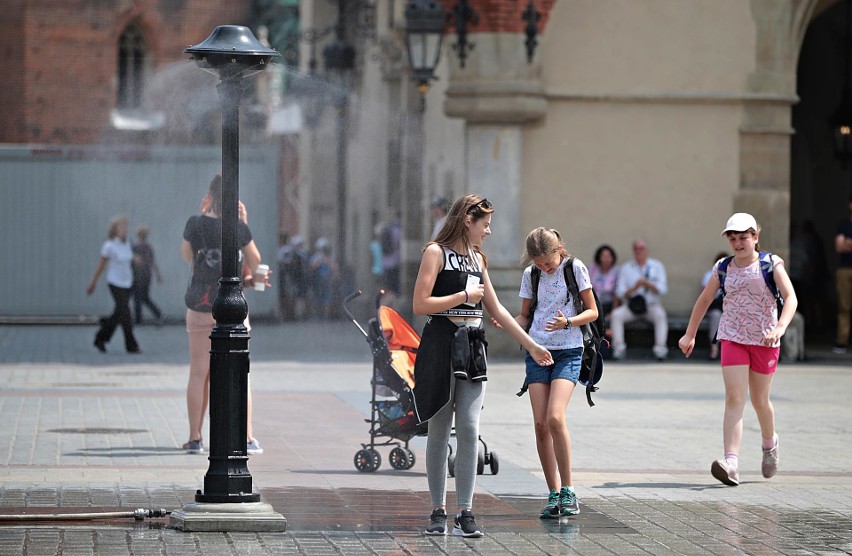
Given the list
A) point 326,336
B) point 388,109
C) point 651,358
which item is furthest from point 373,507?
point 388,109

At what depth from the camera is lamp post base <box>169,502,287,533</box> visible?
8070 mm

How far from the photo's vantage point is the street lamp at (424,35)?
2091 centimetres

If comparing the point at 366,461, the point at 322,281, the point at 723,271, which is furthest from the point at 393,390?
the point at 322,281

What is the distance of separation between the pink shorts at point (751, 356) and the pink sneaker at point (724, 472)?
681 millimetres

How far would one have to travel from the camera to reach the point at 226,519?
8117 millimetres

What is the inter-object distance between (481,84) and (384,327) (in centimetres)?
1085

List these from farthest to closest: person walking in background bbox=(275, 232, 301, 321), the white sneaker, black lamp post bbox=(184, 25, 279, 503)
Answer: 1. person walking in background bbox=(275, 232, 301, 321)
2. the white sneaker
3. black lamp post bbox=(184, 25, 279, 503)

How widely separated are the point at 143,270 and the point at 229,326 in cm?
1877

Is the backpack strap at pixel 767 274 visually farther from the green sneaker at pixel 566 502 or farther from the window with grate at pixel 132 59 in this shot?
the window with grate at pixel 132 59

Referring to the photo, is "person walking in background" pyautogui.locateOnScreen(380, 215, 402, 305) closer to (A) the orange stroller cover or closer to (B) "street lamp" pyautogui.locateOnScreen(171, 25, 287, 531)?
(A) the orange stroller cover

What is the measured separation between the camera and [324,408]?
47.5ft

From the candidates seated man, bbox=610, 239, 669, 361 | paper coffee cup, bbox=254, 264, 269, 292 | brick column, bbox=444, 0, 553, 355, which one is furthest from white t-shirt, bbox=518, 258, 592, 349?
seated man, bbox=610, 239, 669, 361

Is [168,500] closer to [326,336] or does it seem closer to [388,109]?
[326,336]

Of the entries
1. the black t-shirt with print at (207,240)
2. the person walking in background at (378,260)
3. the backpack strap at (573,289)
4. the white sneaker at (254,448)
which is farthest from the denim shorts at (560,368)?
the person walking in background at (378,260)
